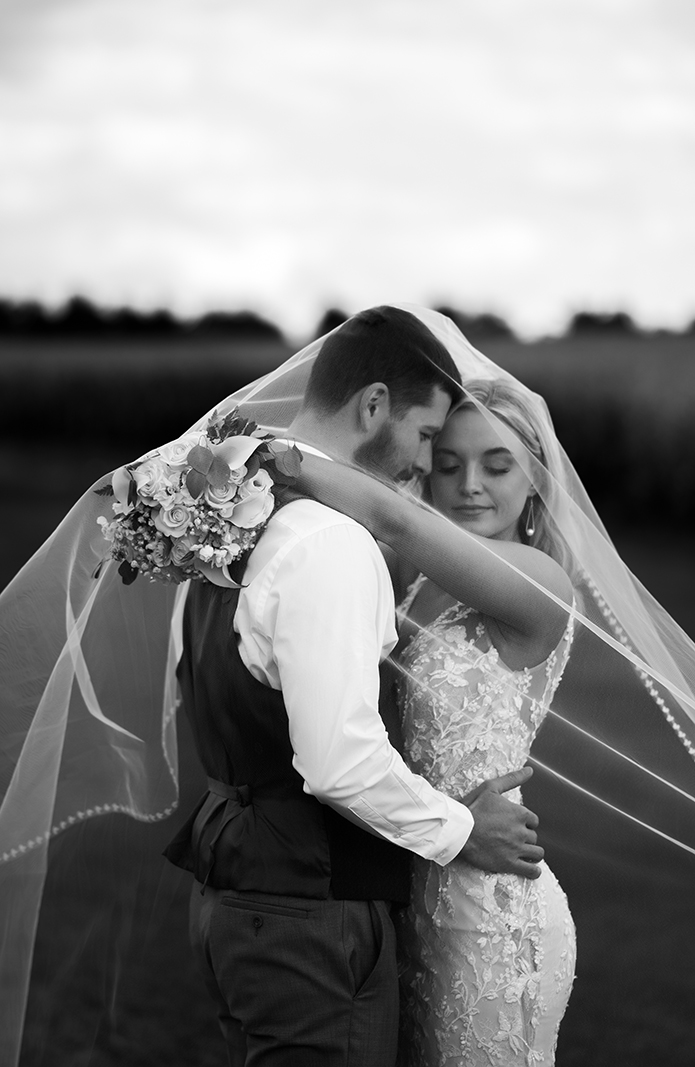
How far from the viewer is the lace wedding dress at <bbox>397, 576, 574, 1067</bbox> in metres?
2.32

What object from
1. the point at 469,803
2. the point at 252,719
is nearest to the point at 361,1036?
the point at 469,803

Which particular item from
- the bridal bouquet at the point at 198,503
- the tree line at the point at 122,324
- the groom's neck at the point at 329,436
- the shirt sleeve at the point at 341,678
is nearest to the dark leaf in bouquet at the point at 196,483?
the bridal bouquet at the point at 198,503

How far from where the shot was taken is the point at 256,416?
2.76 meters

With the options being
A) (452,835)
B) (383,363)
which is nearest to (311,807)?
(452,835)

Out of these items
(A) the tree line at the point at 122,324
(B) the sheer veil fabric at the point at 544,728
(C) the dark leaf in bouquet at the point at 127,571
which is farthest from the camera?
(A) the tree line at the point at 122,324

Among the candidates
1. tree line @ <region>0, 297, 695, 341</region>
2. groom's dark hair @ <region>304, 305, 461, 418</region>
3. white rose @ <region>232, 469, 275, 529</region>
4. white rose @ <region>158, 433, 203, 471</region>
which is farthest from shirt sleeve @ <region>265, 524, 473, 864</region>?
tree line @ <region>0, 297, 695, 341</region>

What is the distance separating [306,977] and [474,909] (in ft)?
1.52

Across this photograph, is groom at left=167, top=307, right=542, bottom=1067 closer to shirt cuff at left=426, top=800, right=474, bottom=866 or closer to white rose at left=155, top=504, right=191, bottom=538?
shirt cuff at left=426, top=800, right=474, bottom=866

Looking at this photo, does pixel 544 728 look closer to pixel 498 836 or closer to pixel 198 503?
pixel 498 836

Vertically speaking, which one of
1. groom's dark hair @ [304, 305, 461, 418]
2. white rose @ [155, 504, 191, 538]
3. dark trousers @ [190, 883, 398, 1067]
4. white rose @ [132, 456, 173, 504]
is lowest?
dark trousers @ [190, 883, 398, 1067]

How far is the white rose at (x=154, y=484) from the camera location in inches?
83.8

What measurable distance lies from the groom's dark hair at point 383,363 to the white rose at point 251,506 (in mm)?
385

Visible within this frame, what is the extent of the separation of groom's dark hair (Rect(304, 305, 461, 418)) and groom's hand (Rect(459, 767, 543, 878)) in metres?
0.91

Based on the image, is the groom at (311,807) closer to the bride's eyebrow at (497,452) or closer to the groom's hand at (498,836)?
the groom's hand at (498,836)
